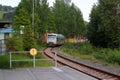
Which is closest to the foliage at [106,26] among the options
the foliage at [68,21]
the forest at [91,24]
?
the forest at [91,24]

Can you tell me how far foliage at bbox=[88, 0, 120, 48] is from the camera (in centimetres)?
5438

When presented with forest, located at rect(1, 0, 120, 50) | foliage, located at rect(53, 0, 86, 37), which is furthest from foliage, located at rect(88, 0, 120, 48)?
foliage, located at rect(53, 0, 86, 37)

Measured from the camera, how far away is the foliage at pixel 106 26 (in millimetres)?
54375

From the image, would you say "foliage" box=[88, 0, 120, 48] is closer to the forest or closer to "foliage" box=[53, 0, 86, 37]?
the forest

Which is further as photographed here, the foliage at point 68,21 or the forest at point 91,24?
the foliage at point 68,21

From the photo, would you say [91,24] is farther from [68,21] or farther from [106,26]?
[68,21]

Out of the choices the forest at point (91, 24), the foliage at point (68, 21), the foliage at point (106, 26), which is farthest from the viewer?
the foliage at point (68, 21)

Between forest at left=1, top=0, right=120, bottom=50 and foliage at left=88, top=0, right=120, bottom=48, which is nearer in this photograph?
forest at left=1, top=0, right=120, bottom=50

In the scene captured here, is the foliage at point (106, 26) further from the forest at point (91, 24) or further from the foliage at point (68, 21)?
the foliage at point (68, 21)

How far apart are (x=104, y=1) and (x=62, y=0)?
6788cm

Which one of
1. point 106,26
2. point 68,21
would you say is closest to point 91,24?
point 106,26

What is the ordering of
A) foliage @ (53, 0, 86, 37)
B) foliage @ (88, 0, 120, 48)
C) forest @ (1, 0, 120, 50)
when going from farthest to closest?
foliage @ (53, 0, 86, 37) → foliage @ (88, 0, 120, 48) → forest @ (1, 0, 120, 50)

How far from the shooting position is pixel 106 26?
181 feet

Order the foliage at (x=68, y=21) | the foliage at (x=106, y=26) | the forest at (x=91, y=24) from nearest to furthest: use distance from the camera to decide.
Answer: the forest at (x=91, y=24) → the foliage at (x=106, y=26) → the foliage at (x=68, y=21)
